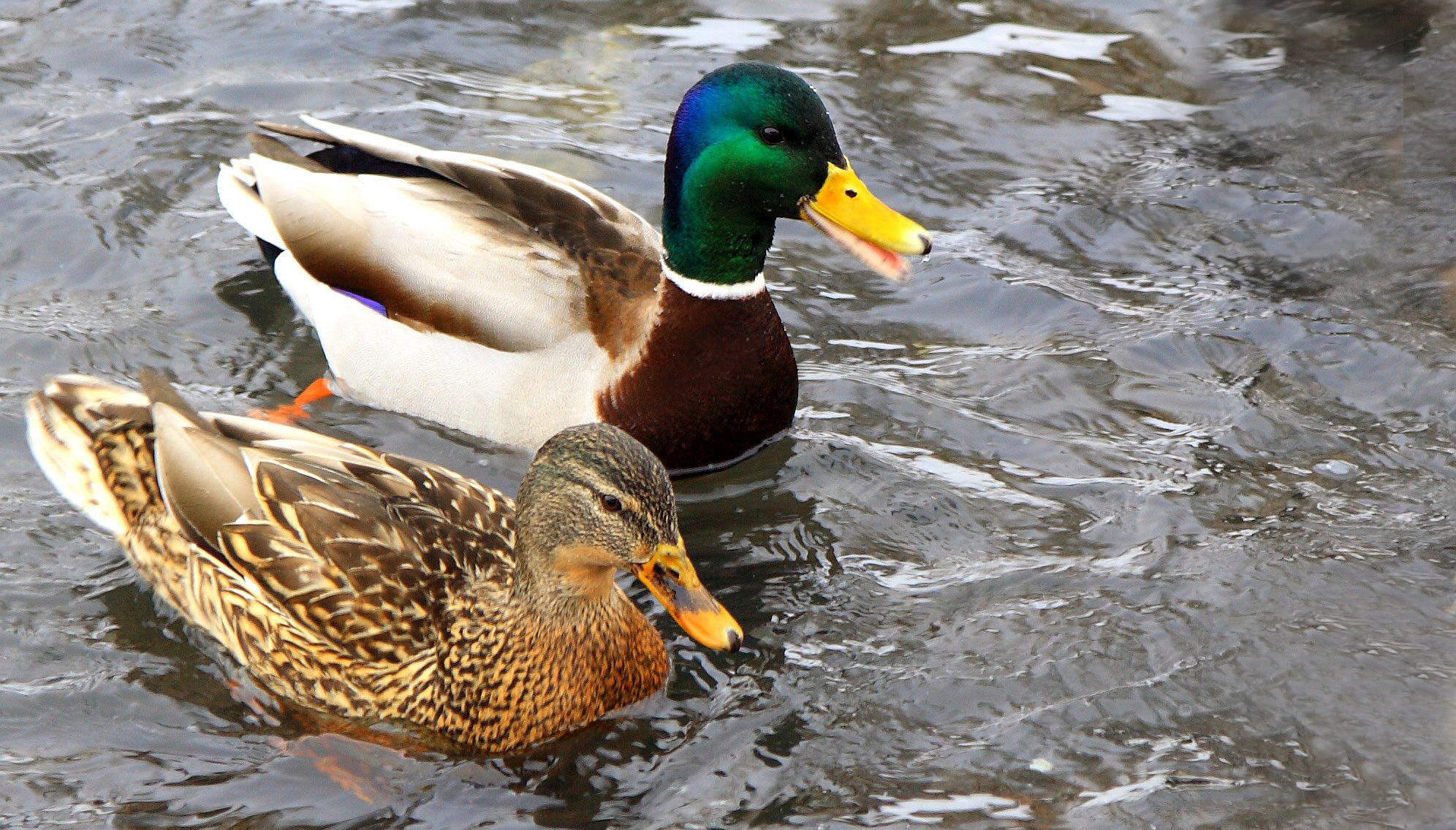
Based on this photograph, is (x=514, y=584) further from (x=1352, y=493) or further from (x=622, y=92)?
(x=622, y=92)

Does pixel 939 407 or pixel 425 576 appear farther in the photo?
pixel 939 407

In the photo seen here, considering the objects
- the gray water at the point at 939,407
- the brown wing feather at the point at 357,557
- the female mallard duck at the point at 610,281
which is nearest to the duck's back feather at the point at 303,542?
the brown wing feather at the point at 357,557

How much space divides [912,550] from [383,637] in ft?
6.15

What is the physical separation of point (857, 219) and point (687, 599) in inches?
75.0

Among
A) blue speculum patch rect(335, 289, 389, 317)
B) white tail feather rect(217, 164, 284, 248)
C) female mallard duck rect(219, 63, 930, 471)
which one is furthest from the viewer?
white tail feather rect(217, 164, 284, 248)

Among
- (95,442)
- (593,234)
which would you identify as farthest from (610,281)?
(95,442)

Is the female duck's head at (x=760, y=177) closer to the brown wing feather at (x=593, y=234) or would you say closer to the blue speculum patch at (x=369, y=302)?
the brown wing feather at (x=593, y=234)

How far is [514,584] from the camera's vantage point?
17.1 feet

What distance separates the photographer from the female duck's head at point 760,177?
6.10 m

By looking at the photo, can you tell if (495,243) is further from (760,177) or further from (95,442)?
(95,442)

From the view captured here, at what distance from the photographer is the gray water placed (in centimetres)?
493

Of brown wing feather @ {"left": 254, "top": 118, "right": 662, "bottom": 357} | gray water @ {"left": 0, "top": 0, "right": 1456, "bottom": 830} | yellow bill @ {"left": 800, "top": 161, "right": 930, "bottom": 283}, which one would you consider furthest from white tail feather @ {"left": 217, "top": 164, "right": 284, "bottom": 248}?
yellow bill @ {"left": 800, "top": 161, "right": 930, "bottom": 283}

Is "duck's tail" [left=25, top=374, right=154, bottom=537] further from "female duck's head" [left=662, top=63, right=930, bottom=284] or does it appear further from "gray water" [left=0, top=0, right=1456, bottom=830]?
Answer: "female duck's head" [left=662, top=63, right=930, bottom=284]

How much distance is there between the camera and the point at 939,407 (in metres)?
6.77
